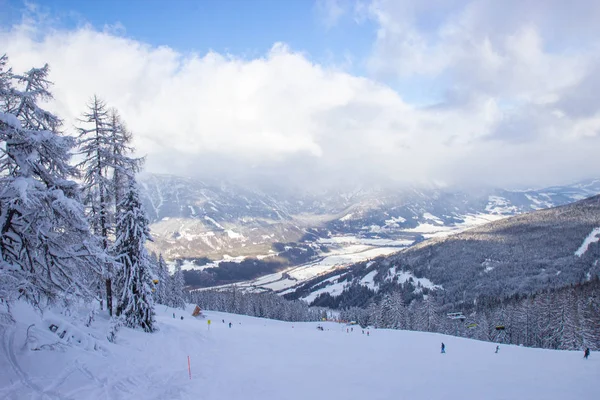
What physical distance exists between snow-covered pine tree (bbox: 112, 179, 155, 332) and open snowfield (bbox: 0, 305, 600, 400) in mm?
1929

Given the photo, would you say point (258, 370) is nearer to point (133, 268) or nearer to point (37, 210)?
point (133, 268)

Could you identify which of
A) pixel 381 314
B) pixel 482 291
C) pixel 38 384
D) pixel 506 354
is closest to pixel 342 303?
pixel 482 291

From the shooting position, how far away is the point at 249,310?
100938 mm

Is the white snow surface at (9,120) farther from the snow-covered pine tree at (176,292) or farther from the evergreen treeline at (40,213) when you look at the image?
the snow-covered pine tree at (176,292)

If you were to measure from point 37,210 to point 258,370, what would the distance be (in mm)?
A: 17030

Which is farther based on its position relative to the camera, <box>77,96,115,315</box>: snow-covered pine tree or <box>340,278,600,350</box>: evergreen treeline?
<box>340,278,600,350</box>: evergreen treeline

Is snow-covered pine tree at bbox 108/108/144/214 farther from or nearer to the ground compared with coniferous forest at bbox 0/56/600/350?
farther from the ground

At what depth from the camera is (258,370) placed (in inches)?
848

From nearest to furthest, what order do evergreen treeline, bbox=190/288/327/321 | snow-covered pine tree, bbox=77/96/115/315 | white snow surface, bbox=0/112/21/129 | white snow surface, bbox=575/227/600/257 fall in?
1. white snow surface, bbox=0/112/21/129
2. snow-covered pine tree, bbox=77/96/115/315
3. evergreen treeline, bbox=190/288/327/321
4. white snow surface, bbox=575/227/600/257

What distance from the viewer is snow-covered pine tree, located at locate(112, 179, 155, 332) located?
80.9ft

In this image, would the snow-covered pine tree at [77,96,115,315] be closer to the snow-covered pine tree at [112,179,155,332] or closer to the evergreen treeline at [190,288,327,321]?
the snow-covered pine tree at [112,179,155,332]

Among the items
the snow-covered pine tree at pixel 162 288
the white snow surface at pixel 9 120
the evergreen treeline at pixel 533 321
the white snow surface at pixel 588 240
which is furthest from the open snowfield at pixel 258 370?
the white snow surface at pixel 588 240

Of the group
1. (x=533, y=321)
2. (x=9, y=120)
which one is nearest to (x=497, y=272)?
(x=533, y=321)

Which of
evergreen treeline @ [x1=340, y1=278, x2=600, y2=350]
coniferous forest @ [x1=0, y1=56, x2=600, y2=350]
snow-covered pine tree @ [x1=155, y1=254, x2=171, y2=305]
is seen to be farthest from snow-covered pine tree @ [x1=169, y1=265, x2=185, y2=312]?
coniferous forest @ [x1=0, y1=56, x2=600, y2=350]
